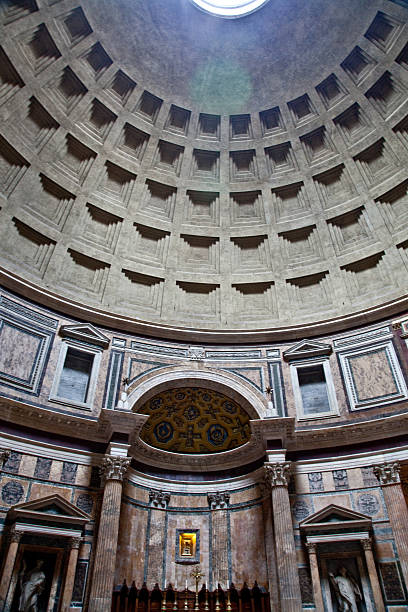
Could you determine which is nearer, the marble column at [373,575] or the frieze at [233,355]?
the marble column at [373,575]

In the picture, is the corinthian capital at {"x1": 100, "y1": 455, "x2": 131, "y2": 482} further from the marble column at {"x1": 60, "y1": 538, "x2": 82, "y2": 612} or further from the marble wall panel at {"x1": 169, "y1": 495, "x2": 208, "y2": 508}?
the marble wall panel at {"x1": 169, "y1": 495, "x2": 208, "y2": 508}

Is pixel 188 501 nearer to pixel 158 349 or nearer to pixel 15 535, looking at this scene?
pixel 158 349

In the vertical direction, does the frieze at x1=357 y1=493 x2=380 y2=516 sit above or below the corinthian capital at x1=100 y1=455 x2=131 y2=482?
below

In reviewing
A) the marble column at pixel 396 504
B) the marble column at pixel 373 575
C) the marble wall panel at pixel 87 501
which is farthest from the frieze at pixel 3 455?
the marble column at pixel 396 504

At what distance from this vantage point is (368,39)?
1962 cm

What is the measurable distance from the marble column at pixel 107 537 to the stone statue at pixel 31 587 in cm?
149

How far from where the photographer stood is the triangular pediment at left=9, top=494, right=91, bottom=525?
1295 cm

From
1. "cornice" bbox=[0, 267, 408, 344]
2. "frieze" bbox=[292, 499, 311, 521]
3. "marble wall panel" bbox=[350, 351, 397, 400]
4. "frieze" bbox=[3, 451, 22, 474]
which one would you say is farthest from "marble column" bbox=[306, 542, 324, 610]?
"frieze" bbox=[3, 451, 22, 474]

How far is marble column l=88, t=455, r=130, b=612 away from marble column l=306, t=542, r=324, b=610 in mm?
6210

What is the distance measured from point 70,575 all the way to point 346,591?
8399 mm

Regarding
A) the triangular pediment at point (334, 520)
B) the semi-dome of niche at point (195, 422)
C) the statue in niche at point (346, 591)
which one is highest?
the semi-dome of niche at point (195, 422)

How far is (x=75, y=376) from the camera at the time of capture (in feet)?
57.0

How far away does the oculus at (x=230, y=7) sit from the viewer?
69.0 feet

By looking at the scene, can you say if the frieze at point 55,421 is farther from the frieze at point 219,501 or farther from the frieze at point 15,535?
the frieze at point 219,501
